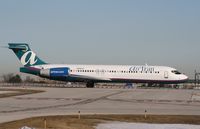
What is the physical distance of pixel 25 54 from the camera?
75062 mm

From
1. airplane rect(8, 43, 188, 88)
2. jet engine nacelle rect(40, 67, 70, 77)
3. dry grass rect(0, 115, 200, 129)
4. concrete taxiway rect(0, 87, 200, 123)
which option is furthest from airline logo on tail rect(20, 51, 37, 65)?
dry grass rect(0, 115, 200, 129)

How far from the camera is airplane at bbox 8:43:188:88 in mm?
70062

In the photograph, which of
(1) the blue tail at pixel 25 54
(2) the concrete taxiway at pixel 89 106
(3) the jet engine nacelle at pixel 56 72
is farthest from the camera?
(1) the blue tail at pixel 25 54

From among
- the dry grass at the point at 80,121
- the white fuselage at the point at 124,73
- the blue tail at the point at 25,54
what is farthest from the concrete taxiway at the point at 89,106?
the blue tail at the point at 25,54

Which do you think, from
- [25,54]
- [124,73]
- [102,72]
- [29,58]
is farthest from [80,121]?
[25,54]

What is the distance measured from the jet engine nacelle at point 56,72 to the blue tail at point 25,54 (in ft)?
10.8

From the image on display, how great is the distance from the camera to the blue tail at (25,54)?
7412 centimetres

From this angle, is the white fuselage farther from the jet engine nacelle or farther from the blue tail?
the blue tail

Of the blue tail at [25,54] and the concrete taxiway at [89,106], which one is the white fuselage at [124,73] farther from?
the concrete taxiway at [89,106]

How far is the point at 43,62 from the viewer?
244 feet

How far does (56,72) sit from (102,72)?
797 centimetres

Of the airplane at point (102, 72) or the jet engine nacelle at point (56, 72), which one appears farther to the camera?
the jet engine nacelle at point (56, 72)

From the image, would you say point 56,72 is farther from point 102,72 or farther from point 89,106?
point 89,106

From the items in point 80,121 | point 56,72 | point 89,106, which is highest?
point 56,72
